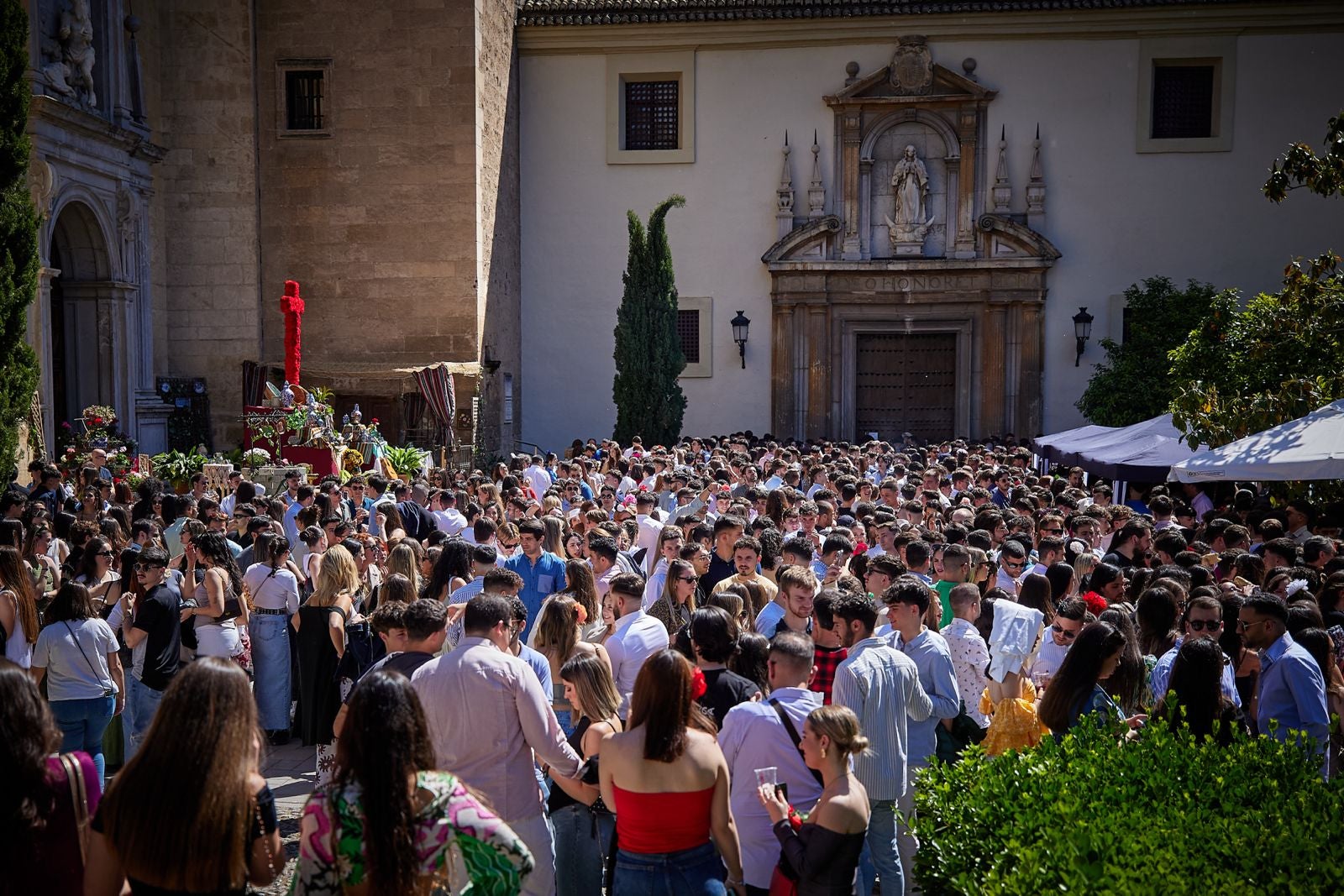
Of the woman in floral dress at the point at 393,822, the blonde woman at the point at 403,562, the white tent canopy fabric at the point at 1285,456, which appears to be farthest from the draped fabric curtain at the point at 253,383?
the woman in floral dress at the point at 393,822

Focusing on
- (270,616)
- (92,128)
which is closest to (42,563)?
(270,616)

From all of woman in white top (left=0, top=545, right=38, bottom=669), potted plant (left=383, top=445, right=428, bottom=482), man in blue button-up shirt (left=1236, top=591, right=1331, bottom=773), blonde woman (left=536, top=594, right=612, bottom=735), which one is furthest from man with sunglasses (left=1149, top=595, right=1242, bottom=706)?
potted plant (left=383, top=445, right=428, bottom=482)

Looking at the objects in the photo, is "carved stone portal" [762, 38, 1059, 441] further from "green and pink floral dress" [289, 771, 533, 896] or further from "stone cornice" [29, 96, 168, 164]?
"green and pink floral dress" [289, 771, 533, 896]

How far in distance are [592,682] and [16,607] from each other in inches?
153

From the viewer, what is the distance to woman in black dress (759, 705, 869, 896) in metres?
4.24

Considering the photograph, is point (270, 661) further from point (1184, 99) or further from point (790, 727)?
point (1184, 99)

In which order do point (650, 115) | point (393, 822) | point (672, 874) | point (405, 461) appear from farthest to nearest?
point (650, 115), point (405, 461), point (672, 874), point (393, 822)

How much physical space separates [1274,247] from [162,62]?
2377 cm

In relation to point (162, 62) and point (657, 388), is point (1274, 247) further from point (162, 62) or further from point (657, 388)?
point (162, 62)

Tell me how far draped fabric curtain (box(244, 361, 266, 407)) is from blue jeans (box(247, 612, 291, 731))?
1527 cm

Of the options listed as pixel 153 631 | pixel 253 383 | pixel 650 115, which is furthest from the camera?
pixel 650 115

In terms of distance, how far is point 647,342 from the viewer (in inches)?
922

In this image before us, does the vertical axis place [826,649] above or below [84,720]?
above

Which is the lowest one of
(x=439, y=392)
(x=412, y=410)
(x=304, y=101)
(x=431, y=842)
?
(x=431, y=842)
